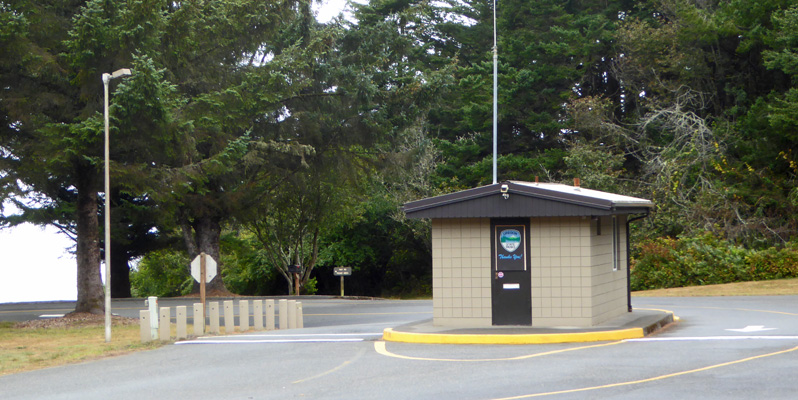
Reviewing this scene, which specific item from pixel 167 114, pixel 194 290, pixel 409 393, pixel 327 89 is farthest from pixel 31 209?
pixel 409 393

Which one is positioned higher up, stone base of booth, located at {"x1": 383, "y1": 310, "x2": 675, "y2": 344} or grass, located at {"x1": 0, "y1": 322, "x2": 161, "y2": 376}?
stone base of booth, located at {"x1": 383, "y1": 310, "x2": 675, "y2": 344}

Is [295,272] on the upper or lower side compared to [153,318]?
lower

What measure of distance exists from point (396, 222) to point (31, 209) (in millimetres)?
18768

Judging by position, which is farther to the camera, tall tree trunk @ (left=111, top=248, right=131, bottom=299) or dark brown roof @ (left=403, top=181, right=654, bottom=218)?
tall tree trunk @ (left=111, top=248, right=131, bottom=299)

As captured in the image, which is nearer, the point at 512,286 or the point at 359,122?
the point at 512,286

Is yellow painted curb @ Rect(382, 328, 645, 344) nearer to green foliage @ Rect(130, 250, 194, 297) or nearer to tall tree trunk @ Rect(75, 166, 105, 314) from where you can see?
tall tree trunk @ Rect(75, 166, 105, 314)

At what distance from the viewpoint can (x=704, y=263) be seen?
31734 mm

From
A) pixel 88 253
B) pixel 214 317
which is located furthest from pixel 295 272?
pixel 214 317

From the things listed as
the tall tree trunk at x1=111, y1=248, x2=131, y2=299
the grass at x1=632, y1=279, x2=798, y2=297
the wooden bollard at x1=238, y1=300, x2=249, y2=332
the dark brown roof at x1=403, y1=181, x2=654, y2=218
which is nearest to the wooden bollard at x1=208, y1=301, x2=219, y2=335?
the wooden bollard at x1=238, y1=300, x2=249, y2=332

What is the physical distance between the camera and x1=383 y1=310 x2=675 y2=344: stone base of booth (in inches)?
554

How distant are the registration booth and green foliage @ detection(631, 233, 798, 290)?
17.6 metres

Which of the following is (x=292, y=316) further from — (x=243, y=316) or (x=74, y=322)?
(x=74, y=322)

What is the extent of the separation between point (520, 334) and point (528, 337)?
0.17 metres

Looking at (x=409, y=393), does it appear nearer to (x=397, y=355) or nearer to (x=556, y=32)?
(x=397, y=355)
